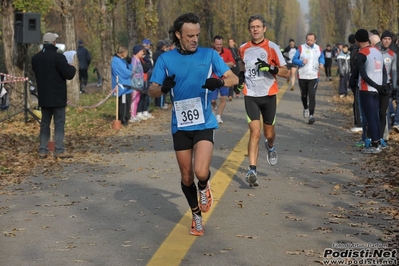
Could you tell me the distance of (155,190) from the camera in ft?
33.8

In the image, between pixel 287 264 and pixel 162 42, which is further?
pixel 162 42

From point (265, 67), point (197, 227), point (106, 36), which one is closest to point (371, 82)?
point (265, 67)

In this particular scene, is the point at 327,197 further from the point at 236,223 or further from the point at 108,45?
the point at 108,45

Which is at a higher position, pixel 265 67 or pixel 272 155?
pixel 265 67

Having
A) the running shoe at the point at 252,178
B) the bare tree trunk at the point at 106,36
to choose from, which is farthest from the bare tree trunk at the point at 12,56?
the running shoe at the point at 252,178

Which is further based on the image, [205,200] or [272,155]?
[272,155]

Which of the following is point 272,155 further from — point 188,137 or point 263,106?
point 188,137

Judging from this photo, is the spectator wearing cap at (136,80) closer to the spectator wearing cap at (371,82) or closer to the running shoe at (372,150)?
the spectator wearing cap at (371,82)

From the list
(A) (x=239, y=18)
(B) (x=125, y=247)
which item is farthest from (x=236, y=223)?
(A) (x=239, y=18)

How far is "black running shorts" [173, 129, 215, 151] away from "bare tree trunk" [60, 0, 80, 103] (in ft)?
49.9

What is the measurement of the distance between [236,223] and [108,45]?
23.0 meters

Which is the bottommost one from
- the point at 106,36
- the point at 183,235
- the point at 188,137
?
the point at 183,235

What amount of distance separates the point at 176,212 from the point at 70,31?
49.0ft

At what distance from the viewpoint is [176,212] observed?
888 cm
